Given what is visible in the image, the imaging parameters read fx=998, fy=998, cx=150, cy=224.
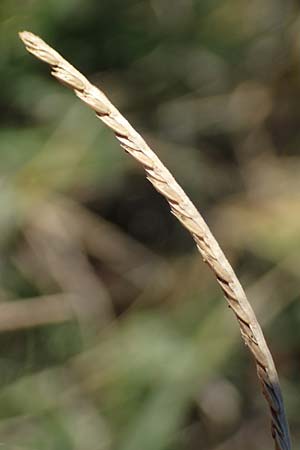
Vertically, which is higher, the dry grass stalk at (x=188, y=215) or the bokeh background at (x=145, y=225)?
the dry grass stalk at (x=188, y=215)

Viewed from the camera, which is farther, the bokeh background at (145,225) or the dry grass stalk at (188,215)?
the bokeh background at (145,225)

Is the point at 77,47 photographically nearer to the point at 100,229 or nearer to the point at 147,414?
the point at 100,229

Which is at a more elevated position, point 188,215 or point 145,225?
point 188,215

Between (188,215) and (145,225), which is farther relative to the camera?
(145,225)

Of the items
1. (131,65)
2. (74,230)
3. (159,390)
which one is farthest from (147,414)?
(131,65)
